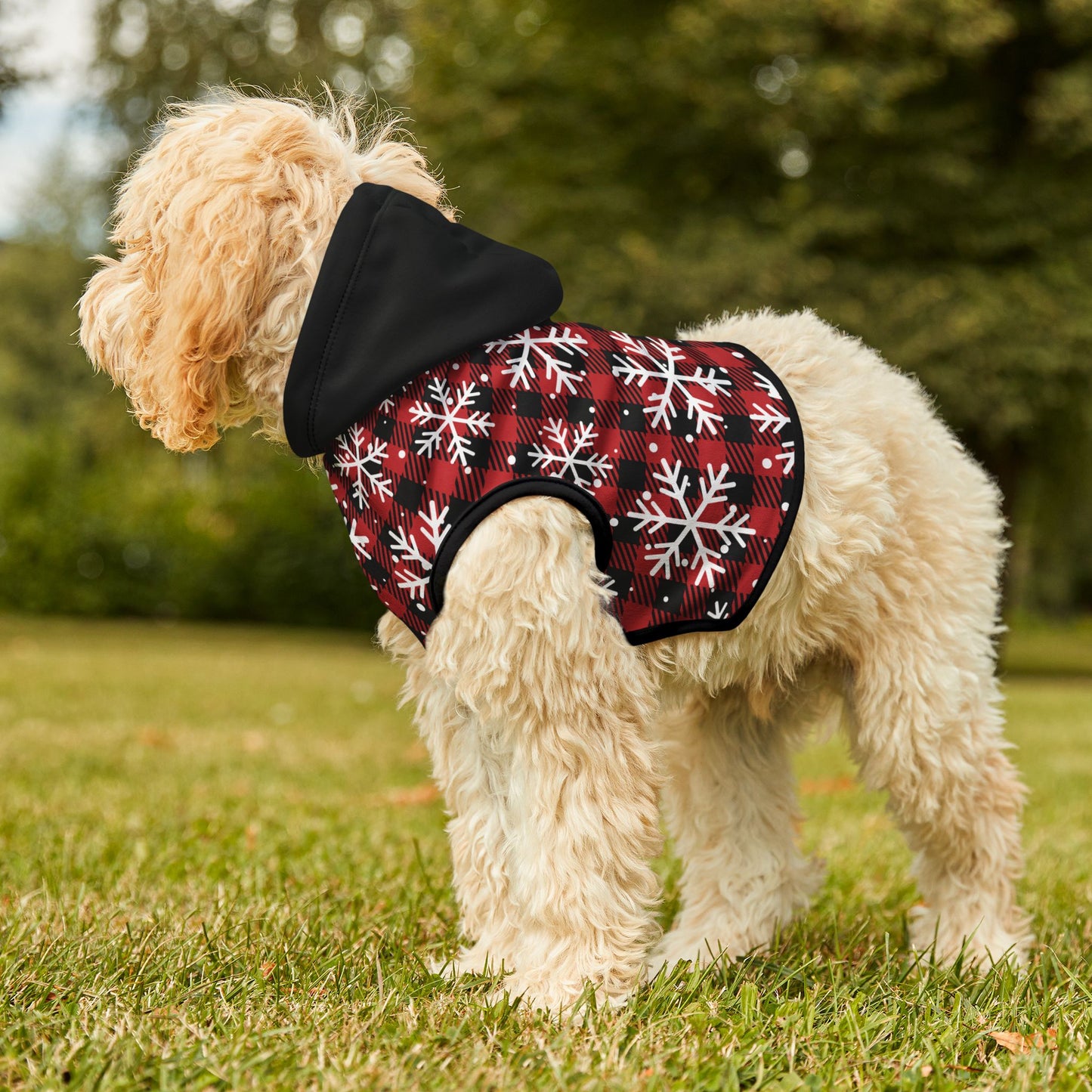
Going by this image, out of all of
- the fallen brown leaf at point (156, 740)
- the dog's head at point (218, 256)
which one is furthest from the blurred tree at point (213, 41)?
the dog's head at point (218, 256)

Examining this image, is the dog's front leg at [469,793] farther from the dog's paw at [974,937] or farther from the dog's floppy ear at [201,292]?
the dog's paw at [974,937]

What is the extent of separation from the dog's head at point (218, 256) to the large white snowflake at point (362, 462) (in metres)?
0.25

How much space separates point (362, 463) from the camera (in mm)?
2553

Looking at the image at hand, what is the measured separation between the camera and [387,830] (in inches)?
195

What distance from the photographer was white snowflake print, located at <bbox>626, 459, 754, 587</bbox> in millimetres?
2570

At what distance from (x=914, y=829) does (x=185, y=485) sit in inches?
858

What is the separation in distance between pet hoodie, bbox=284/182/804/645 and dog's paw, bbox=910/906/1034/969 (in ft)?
4.20

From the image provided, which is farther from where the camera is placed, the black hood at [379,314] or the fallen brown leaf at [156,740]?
the fallen brown leaf at [156,740]

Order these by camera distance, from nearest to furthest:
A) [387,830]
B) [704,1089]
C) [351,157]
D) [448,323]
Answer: [704,1089], [448,323], [351,157], [387,830]

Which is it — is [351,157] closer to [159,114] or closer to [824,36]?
[159,114]

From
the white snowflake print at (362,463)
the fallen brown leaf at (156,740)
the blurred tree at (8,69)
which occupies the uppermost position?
the blurred tree at (8,69)

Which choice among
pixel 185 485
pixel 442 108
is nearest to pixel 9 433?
pixel 185 485

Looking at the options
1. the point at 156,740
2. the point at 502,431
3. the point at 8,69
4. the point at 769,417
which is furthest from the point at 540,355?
the point at 8,69

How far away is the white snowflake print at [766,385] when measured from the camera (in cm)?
276
